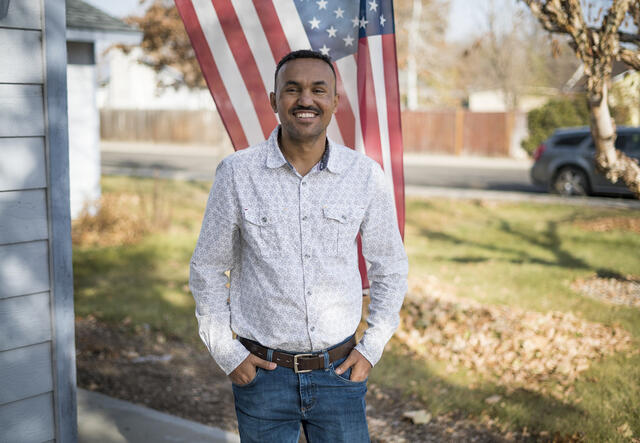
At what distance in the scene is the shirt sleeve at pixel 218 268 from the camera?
2242mm

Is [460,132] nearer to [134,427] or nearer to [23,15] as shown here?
[134,427]

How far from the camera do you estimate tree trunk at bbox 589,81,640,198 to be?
5.24 metres

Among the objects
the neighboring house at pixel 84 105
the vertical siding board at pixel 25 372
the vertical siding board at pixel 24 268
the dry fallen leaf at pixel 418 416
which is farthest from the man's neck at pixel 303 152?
the neighboring house at pixel 84 105

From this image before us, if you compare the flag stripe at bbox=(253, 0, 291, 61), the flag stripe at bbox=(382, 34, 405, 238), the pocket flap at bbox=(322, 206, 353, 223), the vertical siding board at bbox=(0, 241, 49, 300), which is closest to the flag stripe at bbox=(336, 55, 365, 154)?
the flag stripe at bbox=(382, 34, 405, 238)

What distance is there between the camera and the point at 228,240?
7.48 ft

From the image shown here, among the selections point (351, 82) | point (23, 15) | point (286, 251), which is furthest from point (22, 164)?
point (351, 82)

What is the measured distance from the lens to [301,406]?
2.24m

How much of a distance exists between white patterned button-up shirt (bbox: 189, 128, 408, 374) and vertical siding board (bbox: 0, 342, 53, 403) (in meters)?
0.91

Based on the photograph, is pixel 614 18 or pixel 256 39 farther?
pixel 614 18

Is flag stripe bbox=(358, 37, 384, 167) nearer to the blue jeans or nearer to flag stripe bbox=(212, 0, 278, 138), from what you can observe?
flag stripe bbox=(212, 0, 278, 138)

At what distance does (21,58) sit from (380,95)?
1655 millimetres

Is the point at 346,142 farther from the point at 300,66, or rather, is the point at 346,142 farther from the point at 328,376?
the point at 328,376

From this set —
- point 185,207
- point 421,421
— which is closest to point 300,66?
point 421,421

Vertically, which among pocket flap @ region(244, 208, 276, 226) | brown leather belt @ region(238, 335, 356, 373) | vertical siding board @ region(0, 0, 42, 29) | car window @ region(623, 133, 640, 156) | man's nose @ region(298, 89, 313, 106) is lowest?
brown leather belt @ region(238, 335, 356, 373)
